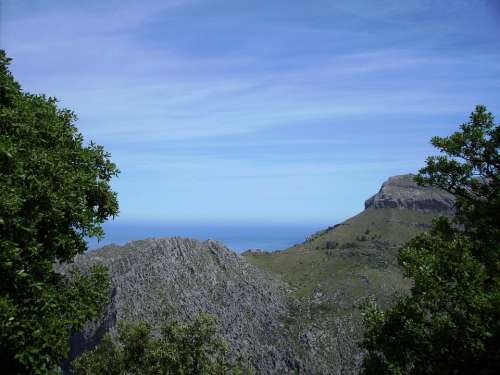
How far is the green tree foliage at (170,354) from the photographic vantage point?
24.0 m

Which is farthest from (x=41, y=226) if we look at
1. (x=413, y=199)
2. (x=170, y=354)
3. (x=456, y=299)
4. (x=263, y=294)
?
(x=413, y=199)

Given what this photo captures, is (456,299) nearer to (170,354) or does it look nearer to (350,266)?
(170,354)

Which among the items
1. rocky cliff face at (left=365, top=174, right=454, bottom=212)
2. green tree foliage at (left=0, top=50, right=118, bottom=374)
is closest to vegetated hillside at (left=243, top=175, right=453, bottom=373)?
rocky cliff face at (left=365, top=174, right=454, bottom=212)

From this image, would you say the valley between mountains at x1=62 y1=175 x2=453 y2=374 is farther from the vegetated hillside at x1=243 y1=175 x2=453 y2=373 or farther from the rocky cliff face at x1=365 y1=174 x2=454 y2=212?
the rocky cliff face at x1=365 y1=174 x2=454 y2=212

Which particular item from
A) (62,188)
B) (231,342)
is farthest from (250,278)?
(62,188)

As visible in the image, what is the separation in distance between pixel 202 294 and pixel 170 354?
2177 inches

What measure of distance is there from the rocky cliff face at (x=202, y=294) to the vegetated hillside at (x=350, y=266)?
18.7 feet

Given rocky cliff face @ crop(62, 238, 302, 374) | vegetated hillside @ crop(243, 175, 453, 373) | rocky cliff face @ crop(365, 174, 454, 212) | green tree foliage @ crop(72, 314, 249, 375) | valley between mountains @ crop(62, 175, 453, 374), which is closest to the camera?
green tree foliage @ crop(72, 314, 249, 375)

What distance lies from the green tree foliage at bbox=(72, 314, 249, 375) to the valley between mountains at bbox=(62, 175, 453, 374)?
3657cm

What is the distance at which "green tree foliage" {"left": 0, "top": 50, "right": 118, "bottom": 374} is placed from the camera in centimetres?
1396

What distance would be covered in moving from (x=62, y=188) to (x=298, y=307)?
227 feet

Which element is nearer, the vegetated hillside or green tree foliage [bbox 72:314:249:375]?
green tree foliage [bbox 72:314:249:375]

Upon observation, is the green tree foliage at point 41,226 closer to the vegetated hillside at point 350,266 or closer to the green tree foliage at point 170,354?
the green tree foliage at point 170,354

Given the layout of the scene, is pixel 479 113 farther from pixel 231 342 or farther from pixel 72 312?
pixel 231 342
